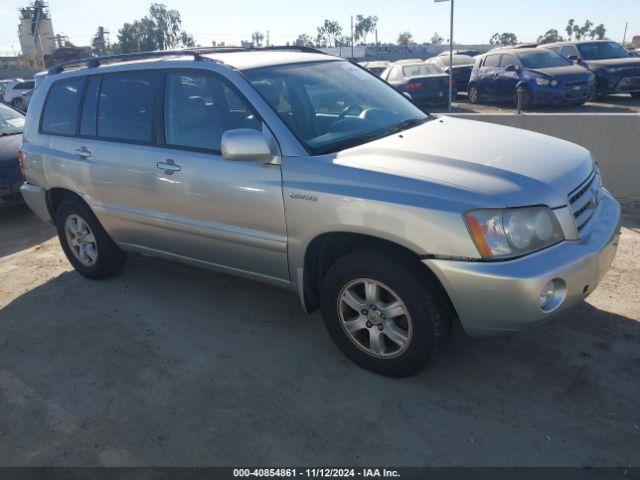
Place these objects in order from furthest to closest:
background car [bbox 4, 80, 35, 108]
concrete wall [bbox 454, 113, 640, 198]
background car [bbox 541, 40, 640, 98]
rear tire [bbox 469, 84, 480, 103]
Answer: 1. background car [bbox 4, 80, 35, 108]
2. rear tire [bbox 469, 84, 480, 103]
3. background car [bbox 541, 40, 640, 98]
4. concrete wall [bbox 454, 113, 640, 198]

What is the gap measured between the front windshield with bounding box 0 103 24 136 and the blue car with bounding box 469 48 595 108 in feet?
34.5

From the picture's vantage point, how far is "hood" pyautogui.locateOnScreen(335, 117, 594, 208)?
9.11ft

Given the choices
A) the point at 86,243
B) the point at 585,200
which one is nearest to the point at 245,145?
the point at 585,200

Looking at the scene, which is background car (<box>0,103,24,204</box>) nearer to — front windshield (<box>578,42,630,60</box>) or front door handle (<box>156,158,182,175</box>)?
front door handle (<box>156,158,182,175</box>)

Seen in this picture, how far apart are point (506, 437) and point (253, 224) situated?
190 cm

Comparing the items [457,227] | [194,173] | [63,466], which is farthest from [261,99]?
[63,466]

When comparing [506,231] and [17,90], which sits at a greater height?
[506,231]

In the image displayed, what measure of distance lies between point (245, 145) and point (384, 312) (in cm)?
126

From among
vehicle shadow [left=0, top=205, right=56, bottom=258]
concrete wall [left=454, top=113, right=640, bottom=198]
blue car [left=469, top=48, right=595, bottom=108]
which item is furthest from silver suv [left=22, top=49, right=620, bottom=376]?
blue car [left=469, top=48, right=595, bottom=108]

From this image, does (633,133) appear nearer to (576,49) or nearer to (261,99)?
(261,99)

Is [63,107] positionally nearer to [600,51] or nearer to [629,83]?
[629,83]

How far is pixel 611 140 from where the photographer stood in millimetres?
6410

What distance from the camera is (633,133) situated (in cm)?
627

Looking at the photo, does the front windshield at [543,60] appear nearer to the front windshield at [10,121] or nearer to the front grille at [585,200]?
the front windshield at [10,121]
